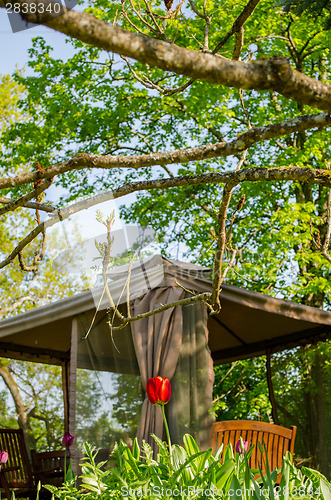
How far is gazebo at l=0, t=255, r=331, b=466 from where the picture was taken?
450 cm

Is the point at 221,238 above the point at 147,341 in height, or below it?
above

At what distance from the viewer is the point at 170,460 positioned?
177 centimetres

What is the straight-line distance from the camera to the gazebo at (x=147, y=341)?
4500 mm

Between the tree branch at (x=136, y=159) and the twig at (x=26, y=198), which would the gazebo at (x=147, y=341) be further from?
the tree branch at (x=136, y=159)

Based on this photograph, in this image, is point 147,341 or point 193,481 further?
point 147,341

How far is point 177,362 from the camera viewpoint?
4.62m

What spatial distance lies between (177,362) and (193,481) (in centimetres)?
306

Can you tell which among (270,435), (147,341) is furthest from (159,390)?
(147,341)

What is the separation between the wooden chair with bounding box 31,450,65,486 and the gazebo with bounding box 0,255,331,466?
1.35 meters

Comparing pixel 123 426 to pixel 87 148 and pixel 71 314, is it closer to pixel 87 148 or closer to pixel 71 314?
pixel 71 314

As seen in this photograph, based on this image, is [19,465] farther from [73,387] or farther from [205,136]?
[205,136]

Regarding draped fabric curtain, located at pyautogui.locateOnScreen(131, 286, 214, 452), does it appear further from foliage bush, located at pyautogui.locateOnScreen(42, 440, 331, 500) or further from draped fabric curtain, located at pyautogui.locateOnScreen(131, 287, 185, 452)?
foliage bush, located at pyautogui.locateOnScreen(42, 440, 331, 500)

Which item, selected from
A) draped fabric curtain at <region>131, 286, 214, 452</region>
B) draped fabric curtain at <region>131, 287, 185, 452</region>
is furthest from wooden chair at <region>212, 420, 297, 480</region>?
draped fabric curtain at <region>131, 287, 185, 452</region>

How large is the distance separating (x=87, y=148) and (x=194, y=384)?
8.07 meters
